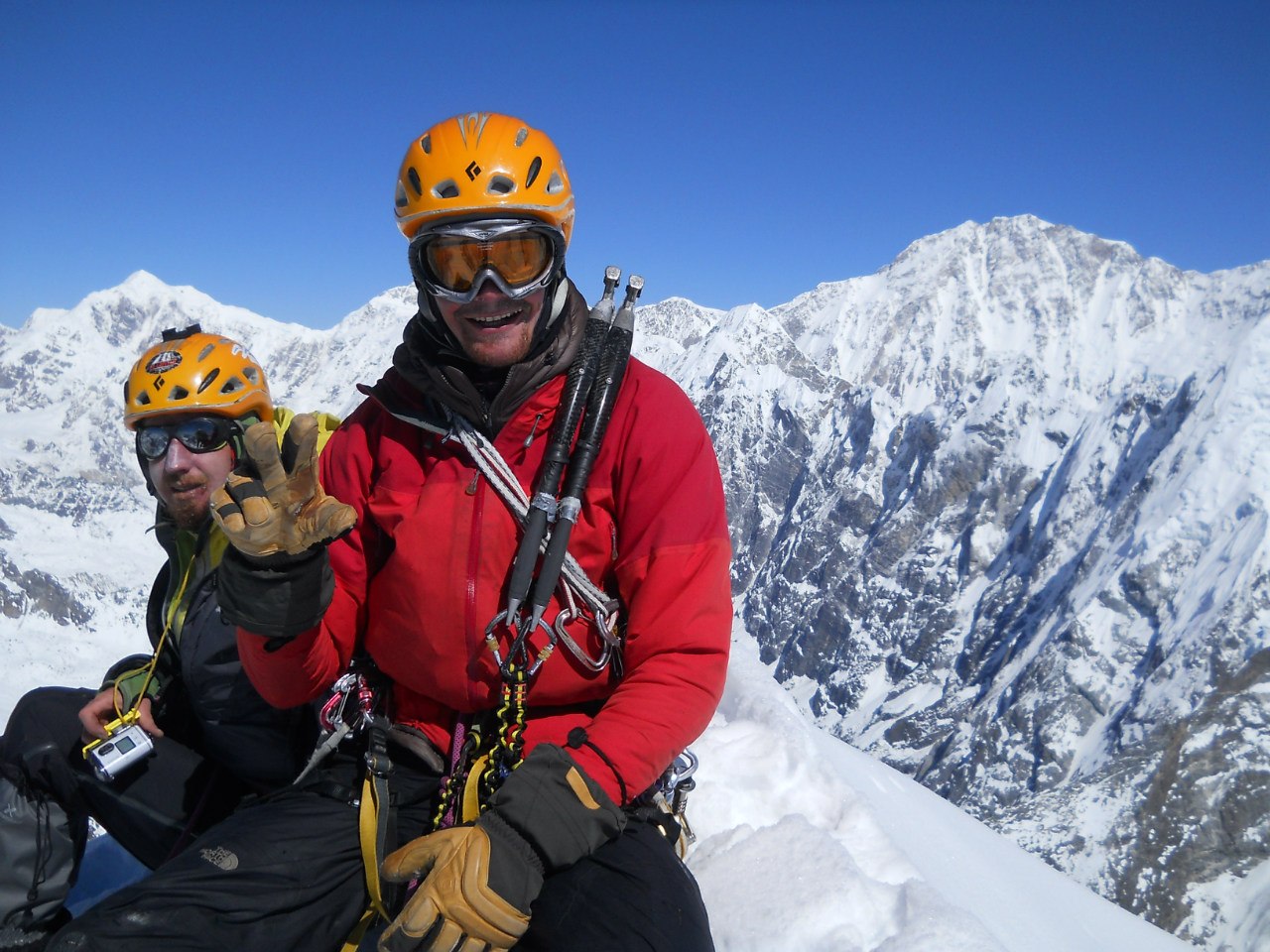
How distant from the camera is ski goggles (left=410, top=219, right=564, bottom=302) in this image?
394 centimetres

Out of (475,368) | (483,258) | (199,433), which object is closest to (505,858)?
(475,368)

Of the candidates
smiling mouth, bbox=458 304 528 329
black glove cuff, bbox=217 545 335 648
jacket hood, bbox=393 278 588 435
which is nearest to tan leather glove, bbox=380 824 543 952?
black glove cuff, bbox=217 545 335 648

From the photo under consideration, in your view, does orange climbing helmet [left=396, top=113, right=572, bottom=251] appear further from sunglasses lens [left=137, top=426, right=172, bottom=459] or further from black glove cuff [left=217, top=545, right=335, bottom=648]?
sunglasses lens [left=137, top=426, right=172, bottom=459]

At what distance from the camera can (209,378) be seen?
16.8ft

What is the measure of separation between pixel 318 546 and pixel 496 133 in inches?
85.8

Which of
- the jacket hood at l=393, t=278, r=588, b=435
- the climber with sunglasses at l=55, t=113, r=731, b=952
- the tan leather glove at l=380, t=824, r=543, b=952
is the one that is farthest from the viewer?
the jacket hood at l=393, t=278, r=588, b=435

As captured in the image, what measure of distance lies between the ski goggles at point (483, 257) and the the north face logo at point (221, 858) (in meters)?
2.73

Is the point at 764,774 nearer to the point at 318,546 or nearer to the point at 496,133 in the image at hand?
the point at 318,546

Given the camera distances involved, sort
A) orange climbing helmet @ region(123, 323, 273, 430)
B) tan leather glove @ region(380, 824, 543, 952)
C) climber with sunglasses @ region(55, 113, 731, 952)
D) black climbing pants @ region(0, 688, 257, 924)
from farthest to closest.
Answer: orange climbing helmet @ region(123, 323, 273, 430) < black climbing pants @ region(0, 688, 257, 924) < climber with sunglasses @ region(55, 113, 731, 952) < tan leather glove @ region(380, 824, 543, 952)

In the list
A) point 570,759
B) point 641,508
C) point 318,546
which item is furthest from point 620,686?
point 318,546

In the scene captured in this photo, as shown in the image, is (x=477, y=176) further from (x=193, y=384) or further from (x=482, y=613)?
(x=193, y=384)

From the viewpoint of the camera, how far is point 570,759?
3.21 metres

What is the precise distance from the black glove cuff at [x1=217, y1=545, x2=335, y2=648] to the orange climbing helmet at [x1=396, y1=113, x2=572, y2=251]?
1.75m

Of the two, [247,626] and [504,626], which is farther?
[504,626]
